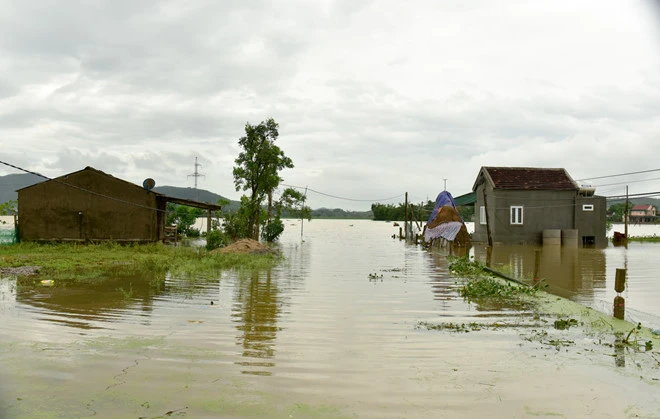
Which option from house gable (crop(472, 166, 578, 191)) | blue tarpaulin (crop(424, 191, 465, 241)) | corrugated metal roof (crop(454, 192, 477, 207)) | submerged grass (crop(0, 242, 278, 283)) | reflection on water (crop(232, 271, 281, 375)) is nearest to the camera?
reflection on water (crop(232, 271, 281, 375))

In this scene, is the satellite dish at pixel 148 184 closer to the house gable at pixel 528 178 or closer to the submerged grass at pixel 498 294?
the submerged grass at pixel 498 294

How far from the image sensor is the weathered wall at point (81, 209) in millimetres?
27188

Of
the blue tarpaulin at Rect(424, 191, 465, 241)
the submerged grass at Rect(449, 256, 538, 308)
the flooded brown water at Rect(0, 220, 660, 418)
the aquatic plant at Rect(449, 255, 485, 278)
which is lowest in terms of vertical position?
the flooded brown water at Rect(0, 220, 660, 418)

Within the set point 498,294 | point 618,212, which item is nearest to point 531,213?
point 498,294

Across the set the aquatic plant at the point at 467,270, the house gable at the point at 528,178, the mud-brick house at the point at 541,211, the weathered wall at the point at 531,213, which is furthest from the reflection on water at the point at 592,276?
the house gable at the point at 528,178

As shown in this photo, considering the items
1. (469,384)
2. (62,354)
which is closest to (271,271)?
(62,354)

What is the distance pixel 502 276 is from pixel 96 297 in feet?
43.5

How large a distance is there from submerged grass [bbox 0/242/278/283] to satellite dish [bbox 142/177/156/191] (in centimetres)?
348

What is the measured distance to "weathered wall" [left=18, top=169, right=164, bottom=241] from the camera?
27.2 meters

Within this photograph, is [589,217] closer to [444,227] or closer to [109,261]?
[444,227]

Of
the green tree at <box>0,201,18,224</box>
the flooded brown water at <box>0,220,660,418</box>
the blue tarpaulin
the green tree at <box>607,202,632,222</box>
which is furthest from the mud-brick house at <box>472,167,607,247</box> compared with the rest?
the green tree at <box>607,202,632,222</box>

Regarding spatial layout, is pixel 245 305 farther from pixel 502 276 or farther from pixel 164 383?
pixel 502 276

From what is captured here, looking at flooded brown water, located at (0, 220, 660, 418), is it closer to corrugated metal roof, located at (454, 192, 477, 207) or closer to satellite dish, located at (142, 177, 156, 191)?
satellite dish, located at (142, 177, 156, 191)

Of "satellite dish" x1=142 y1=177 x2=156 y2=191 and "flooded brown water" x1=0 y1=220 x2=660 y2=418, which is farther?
"satellite dish" x1=142 y1=177 x2=156 y2=191
